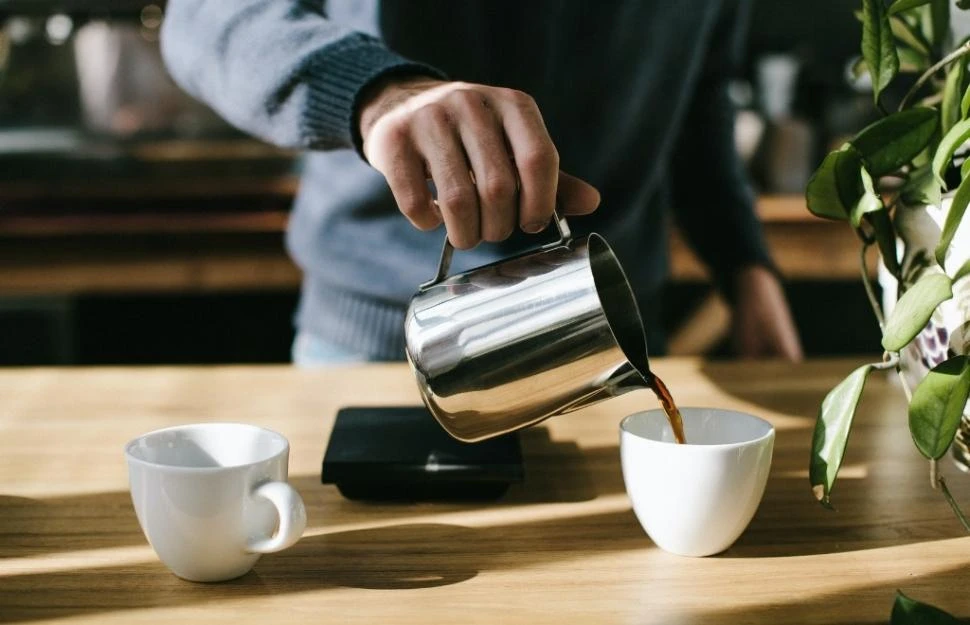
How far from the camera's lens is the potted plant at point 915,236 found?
622 millimetres

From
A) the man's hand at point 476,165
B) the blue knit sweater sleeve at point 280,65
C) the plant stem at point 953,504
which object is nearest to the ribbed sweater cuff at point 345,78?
the blue knit sweater sleeve at point 280,65

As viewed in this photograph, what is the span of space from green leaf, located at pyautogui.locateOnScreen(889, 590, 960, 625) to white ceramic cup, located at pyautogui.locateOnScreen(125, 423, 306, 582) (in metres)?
0.35

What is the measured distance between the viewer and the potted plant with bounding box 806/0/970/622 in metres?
0.62

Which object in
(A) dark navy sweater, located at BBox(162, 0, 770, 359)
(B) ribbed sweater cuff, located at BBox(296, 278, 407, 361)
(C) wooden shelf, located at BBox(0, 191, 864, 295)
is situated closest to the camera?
(A) dark navy sweater, located at BBox(162, 0, 770, 359)

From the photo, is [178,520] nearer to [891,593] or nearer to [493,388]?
[493,388]

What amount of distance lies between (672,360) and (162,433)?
65 centimetres

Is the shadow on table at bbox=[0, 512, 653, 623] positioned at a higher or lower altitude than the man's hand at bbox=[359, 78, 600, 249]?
lower

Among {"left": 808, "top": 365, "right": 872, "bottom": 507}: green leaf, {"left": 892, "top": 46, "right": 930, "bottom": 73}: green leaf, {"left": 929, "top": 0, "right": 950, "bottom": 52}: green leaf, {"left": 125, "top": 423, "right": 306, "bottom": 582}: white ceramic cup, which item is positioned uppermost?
{"left": 929, "top": 0, "right": 950, "bottom": 52}: green leaf

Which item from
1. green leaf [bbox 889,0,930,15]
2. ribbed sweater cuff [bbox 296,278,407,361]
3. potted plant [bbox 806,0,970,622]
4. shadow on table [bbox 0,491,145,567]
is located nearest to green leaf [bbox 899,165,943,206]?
potted plant [bbox 806,0,970,622]

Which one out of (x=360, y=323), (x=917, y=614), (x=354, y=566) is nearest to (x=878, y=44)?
(x=917, y=614)

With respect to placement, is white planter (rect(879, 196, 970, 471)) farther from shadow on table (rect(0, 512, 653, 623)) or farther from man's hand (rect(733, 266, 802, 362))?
man's hand (rect(733, 266, 802, 362))

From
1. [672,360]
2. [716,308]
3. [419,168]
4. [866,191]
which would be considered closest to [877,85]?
[866,191]

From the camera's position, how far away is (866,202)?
2.23ft

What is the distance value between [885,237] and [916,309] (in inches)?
5.1
